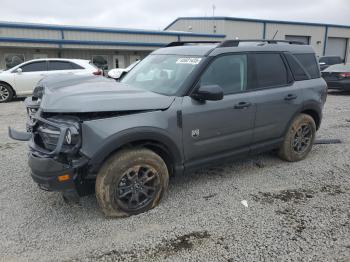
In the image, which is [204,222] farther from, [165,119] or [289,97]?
[289,97]

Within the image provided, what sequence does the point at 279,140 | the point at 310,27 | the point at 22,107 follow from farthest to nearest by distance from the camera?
the point at 310,27, the point at 22,107, the point at 279,140

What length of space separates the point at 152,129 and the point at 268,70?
6.87 feet

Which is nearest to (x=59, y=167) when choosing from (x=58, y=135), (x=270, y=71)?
(x=58, y=135)

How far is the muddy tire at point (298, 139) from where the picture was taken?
4.62 meters

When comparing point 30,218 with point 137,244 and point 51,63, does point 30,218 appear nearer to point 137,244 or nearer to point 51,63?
point 137,244

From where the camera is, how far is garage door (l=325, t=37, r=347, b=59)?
112 ft

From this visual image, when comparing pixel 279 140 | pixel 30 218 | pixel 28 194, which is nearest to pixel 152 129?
pixel 30 218

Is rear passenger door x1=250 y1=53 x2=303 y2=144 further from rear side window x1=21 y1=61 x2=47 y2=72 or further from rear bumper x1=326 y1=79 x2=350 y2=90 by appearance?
rear side window x1=21 y1=61 x2=47 y2=72

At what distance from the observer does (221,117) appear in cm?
362

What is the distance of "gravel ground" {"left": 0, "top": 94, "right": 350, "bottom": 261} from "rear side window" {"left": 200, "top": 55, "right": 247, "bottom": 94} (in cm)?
129

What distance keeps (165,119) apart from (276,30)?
28.2 metres

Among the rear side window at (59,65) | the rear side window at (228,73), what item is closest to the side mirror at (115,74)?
the rear side window at (228,73)

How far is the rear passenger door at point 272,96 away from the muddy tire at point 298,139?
0.67 ft

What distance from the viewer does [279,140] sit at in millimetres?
4508
